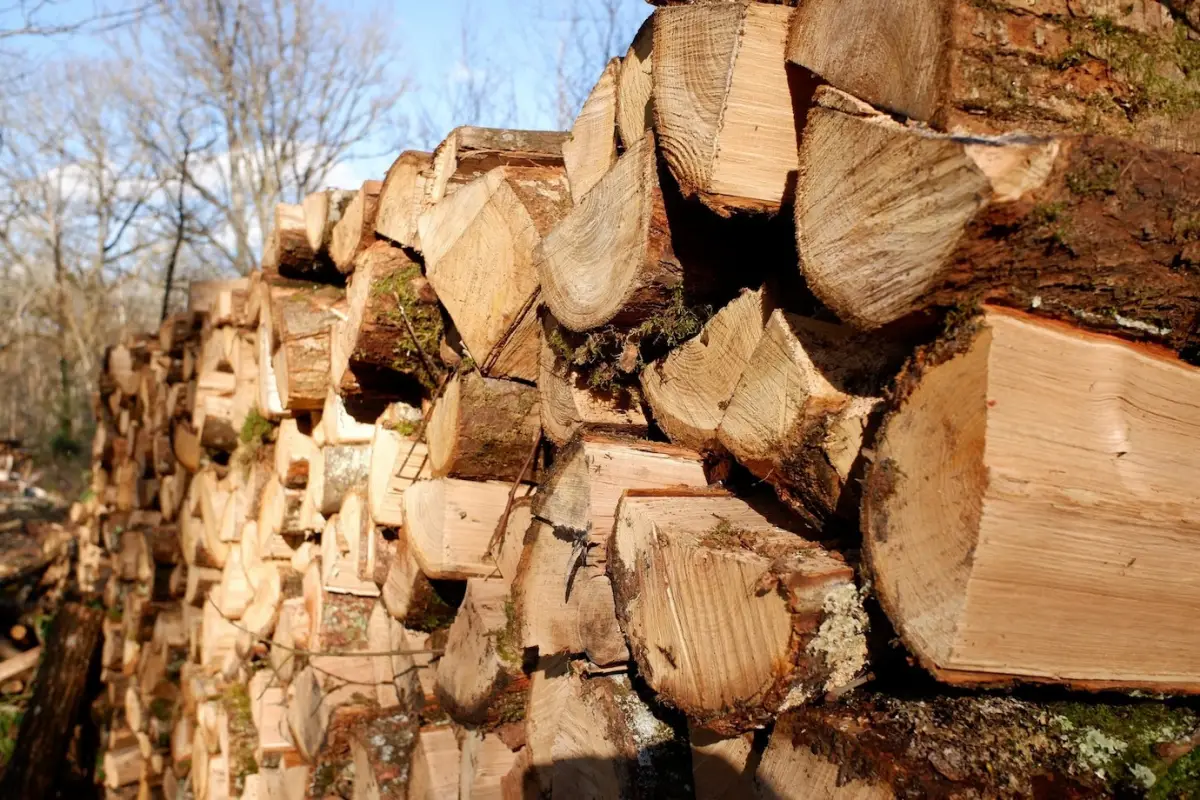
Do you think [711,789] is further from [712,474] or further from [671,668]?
[712,474]

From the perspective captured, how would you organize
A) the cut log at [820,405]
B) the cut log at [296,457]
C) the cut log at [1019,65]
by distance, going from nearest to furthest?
the cut log at [1019,65], the cut log at [820,405], the cut log at [296,457]

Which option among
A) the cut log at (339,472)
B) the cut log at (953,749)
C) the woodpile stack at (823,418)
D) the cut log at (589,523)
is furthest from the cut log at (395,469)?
the cut log at (953,749)

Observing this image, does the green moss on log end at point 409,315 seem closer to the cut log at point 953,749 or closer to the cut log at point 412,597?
the cut log at point 412,597


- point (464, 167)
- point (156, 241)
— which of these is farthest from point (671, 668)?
point (156, 241)

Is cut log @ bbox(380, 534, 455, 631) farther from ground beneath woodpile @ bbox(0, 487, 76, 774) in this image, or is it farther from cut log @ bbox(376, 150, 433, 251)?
ground beneath woodpile @ bbox(0, 487, 76, 774)

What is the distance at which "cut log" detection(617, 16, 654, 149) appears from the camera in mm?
1484

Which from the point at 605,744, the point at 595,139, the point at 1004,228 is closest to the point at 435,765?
the point at 605,744

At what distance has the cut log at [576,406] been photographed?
1673mm

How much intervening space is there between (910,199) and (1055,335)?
8.3 inches

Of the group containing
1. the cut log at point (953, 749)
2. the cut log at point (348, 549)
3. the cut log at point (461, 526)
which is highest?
the cut log at point (953, 749)

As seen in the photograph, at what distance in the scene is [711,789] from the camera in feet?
4.26

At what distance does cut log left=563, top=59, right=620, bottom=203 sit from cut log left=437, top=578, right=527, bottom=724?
0.82m

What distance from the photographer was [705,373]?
1407 millimetres

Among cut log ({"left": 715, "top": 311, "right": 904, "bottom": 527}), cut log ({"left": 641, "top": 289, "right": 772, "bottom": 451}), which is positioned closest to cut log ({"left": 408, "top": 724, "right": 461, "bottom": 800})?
cut log ({"left": 641, "top": 289, "right": 772, "bottom": 451})
